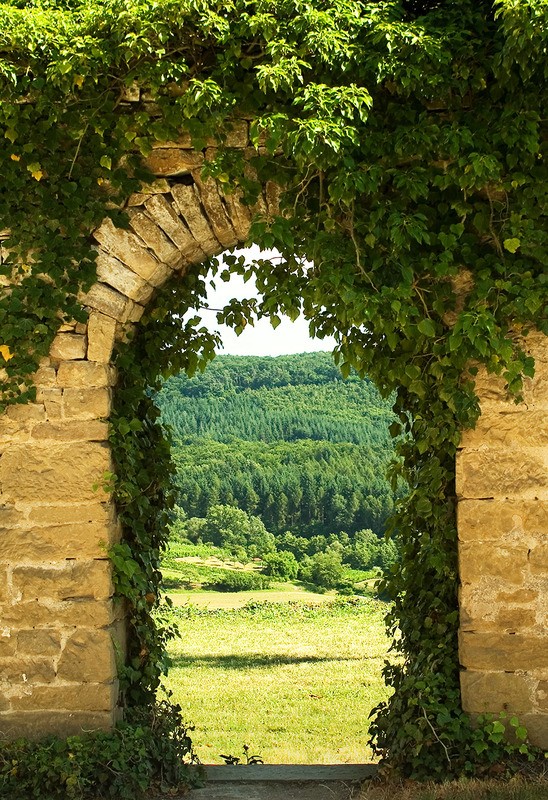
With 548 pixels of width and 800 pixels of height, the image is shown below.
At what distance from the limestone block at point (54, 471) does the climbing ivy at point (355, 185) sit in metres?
0.15

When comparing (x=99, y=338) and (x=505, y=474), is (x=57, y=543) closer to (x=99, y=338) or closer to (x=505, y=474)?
(x=99, y=338)

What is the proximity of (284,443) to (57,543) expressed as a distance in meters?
9.39

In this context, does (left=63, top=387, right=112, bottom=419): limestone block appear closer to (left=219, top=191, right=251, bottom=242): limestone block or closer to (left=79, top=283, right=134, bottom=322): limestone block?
(left=79, top=283, right=134, bottom=322): limestone block

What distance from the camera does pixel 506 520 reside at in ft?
15.2

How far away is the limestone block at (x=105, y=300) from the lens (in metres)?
4.83

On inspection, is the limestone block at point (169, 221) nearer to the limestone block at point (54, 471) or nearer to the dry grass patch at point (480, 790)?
the limestone block at point (54, 471)

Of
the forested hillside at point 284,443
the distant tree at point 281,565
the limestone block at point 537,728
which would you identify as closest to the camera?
the limestone block at point 537,728

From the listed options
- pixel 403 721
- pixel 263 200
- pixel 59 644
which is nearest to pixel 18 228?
pixel 263 200

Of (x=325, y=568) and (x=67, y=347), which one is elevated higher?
(x=67, y=347)

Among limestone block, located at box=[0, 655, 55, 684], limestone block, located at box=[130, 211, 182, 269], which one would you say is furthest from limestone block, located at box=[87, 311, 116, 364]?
limestone block, located at box=[0, 655, 55, 684]

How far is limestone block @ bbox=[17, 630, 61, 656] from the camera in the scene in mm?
4723

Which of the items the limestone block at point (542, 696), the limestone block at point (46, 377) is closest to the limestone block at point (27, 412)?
the limestone block at point (46, 377)

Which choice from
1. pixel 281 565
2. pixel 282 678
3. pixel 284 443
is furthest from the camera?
pixel 284 443

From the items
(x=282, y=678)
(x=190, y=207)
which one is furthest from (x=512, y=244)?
(x=282, y=678)
